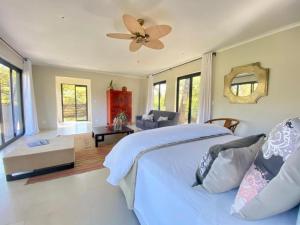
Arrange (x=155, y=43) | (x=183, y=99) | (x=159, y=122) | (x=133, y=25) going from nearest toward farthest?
1. (x=133, y=25)
2. (x=155, y=43)
3. (x=159, y=122)
4. (x=183, y=99)

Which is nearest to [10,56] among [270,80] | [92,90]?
[92,90]

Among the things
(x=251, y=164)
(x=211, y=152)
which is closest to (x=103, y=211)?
(x=211, y=152)

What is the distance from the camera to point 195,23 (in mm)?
2438

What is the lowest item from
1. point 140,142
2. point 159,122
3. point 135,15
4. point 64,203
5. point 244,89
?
point 64,203

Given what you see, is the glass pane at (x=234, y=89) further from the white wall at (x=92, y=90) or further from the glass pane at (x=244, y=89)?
the white wall at (x=92, y=90)

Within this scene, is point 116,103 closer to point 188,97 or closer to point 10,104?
point 188,97

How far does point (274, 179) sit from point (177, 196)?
0.52 metres

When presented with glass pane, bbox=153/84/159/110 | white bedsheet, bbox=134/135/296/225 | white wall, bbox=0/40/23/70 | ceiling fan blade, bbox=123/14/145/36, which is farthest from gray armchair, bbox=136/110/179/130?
white wall, bbox=0/40/23/70

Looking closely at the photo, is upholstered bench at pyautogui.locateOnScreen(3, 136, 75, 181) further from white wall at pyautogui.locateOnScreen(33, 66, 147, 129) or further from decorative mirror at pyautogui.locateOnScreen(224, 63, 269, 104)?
white wall at pyautogui.locateOnScreen(33, 66, 147, 129)

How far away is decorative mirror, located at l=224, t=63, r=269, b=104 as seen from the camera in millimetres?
2896

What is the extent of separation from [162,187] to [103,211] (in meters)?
1.01

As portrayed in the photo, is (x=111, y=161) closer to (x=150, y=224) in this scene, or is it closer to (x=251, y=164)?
(x=150, y=224)

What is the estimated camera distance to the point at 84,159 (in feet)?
9.66

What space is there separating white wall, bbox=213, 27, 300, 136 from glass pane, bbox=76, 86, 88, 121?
23.4 feet
